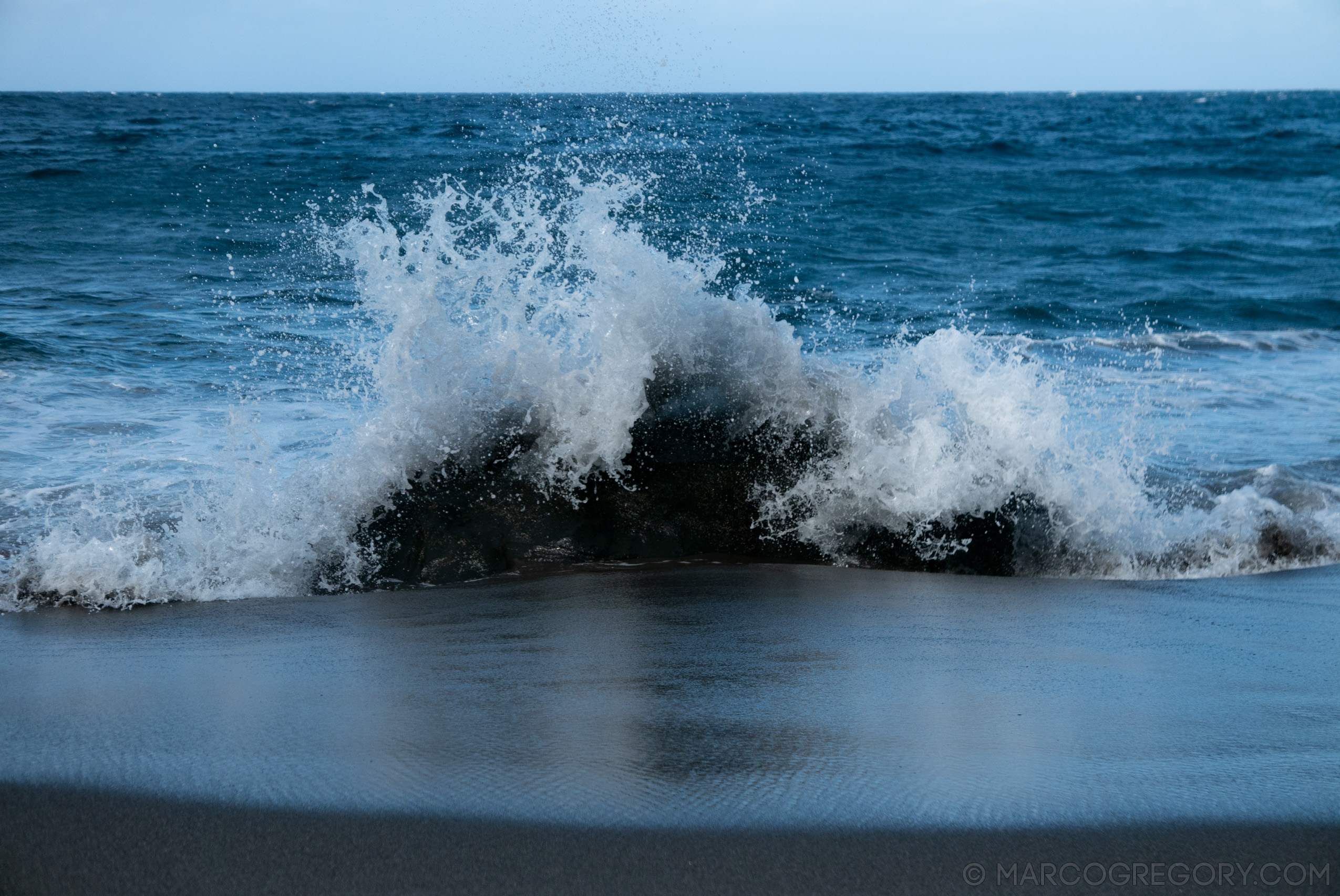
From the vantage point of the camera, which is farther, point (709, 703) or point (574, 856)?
point (709, 703)

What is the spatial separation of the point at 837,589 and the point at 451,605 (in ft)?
4.57

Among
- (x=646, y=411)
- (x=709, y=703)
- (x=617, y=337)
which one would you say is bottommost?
(x=709, y=703)

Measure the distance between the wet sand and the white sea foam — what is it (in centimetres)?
69

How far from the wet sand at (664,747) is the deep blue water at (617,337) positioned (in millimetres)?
796

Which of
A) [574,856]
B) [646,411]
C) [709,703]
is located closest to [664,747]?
[709,703]

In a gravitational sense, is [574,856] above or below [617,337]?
below

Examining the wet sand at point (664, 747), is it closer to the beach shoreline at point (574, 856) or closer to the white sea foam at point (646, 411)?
the beach shoreline at point (574, 856)

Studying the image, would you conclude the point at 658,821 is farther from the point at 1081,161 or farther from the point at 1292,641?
the point at 1081,161

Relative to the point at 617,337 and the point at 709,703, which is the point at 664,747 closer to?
the point at 709,703

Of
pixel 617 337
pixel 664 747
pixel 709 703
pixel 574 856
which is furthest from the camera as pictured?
pixel 617 337

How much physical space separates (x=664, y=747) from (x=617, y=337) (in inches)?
91.4

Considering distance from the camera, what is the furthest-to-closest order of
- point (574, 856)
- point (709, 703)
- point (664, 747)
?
point (709, 703) → point (664, 747) → point (574, 856)

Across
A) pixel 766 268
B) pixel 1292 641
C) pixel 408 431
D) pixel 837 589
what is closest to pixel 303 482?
pixel 408 431

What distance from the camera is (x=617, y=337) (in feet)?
13.8
